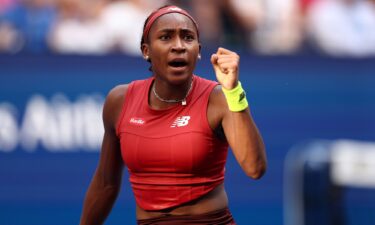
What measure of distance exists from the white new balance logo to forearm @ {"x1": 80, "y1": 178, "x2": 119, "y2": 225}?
690mm

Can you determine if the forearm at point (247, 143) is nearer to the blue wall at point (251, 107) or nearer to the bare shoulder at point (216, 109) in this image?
the bare shoulder at point (216, 109)

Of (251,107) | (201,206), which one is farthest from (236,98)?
(251,107)

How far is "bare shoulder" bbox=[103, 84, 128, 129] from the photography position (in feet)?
16.9

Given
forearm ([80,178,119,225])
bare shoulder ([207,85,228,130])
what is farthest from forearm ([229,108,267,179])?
forearm ([80,178,119,225])

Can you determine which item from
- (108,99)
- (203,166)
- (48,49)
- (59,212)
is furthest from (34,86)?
(203,166)

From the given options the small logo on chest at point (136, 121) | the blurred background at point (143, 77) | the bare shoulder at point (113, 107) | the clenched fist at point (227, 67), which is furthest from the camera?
the blurred background at point (143, 77)

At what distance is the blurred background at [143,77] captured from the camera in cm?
899

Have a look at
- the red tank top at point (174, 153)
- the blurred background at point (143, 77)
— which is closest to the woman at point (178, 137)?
the red tank top at point (174, 153)

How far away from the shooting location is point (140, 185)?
16.2 feet

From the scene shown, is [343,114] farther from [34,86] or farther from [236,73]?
[236,73]

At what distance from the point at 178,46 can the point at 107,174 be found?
0.98 metres

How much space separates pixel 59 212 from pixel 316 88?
2.87 m

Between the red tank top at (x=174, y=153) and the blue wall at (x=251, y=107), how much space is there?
420 centimetres

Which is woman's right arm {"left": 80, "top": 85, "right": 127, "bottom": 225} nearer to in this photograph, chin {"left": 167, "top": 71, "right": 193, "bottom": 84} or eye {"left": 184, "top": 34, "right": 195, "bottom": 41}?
chin {"left": 167, "top": 71, "right": 193, "bottom": 84}
